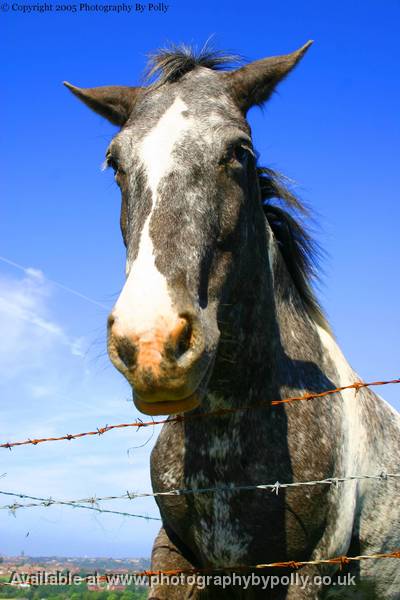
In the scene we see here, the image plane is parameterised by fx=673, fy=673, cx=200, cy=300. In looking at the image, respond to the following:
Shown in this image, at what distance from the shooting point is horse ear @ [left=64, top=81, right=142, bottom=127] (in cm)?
471

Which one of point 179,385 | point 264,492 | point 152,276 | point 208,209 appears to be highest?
point 208,209

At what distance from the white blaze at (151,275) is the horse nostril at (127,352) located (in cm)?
6

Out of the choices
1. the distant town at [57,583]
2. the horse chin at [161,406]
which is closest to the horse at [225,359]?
the horse chin at [161,406]

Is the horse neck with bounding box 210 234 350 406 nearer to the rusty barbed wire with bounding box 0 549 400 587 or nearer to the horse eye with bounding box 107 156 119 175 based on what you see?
the rusty barbed wire with bounding box 0 549 400 587

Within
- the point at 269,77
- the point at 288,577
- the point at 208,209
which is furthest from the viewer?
the point at 269,77

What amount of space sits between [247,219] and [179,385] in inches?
55.7

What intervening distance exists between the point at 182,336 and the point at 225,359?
1.08m

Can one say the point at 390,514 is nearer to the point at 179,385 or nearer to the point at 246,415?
the point at 246,415

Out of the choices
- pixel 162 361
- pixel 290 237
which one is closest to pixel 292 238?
pixel 290 237

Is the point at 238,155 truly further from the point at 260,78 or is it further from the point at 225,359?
the point at 225,359

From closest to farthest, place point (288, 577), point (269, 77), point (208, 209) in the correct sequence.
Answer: point (208, 209) → point (288, 577) → point (269, 77)

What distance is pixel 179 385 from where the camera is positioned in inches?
115

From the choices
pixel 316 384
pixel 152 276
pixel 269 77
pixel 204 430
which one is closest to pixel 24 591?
pixel 204 430

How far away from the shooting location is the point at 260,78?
14.1 ft
